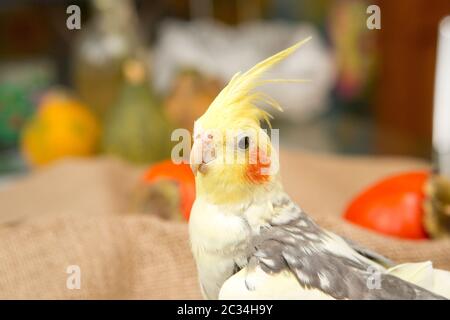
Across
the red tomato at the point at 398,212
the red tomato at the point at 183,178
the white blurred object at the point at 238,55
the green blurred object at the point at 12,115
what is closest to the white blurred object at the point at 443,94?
the red tomato at the point at 398,212

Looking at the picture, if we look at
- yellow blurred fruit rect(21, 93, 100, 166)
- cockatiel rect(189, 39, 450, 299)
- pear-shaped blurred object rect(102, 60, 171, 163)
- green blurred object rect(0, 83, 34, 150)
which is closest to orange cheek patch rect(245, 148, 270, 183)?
cockatiel rect(189, 39, 450, 299)

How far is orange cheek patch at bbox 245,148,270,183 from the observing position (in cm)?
24

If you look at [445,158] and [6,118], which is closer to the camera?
[445,158]

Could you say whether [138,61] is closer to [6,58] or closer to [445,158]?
[445,158]

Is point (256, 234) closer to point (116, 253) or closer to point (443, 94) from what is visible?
point (116, 253)

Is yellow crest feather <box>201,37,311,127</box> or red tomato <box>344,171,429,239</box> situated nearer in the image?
yellow crest feather <box>201,37,311,127</box>

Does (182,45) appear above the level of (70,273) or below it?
above

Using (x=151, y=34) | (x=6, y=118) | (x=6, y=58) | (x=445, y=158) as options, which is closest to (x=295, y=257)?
(x=445, y=158)

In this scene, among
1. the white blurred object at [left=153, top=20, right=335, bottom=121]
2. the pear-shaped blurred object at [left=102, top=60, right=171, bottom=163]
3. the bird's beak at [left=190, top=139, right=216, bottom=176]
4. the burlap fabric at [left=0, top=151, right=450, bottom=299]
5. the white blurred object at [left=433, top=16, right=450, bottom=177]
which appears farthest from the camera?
the white blurred object at [left=153, top=20, right=335, bottom=121]

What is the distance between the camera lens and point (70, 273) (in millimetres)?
359

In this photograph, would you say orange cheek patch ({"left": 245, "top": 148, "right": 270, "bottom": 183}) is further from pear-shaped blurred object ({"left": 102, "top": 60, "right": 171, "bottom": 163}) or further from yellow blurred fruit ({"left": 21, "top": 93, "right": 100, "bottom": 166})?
yellow blurred fruit ({"left": 21, "top": 93, "right": 100, "bottom": 166})

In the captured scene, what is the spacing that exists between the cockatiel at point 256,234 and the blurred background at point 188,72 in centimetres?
16

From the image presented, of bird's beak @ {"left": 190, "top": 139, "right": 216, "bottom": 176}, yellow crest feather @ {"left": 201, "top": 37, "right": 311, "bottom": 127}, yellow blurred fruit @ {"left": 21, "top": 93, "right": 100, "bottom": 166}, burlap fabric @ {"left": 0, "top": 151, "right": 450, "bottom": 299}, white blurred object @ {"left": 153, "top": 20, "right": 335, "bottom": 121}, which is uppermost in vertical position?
white blurred object @ {"left": 153, "top": 20, "right": 335, "bottom": 121}
